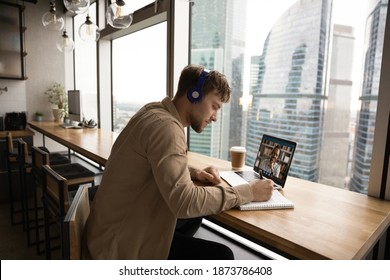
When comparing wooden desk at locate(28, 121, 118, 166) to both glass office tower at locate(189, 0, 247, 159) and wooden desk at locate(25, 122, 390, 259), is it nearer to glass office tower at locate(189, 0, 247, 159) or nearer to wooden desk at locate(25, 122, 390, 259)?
glass office tower at locate(189, 0, 247, 159)

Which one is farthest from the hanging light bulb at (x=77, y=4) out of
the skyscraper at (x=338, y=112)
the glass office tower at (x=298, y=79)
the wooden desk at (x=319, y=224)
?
the wooden desk at (x=319, y=224)

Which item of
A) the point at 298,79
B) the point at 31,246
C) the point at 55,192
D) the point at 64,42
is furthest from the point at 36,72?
the point at 298,79

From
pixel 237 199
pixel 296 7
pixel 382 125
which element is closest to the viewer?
pixel 237 199

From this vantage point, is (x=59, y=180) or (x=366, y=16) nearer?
(x=59, y=180)

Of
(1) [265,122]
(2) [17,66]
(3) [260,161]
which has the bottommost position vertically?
(3) [260,161]

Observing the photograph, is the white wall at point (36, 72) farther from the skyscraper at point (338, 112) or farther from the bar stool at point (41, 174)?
the skyscraper at point (338, 112)

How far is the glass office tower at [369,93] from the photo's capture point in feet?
4.62

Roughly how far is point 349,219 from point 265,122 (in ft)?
3.55

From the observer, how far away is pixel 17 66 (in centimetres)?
397

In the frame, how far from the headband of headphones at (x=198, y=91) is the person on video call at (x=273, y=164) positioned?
492 mm

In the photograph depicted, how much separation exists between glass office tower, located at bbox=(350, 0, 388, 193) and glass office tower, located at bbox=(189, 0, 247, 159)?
35.0 inches

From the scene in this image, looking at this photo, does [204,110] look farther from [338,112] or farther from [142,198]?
[338,112]

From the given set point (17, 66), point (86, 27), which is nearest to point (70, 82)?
point (17, 66)

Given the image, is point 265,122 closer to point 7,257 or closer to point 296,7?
point 296,7
